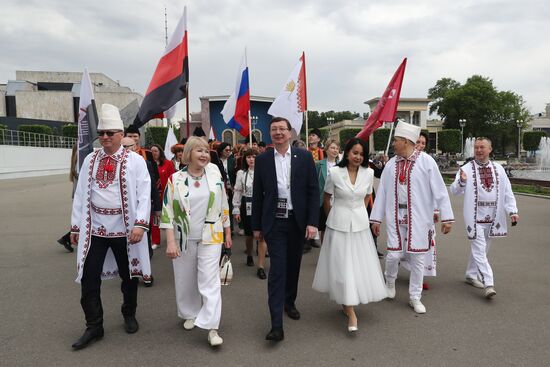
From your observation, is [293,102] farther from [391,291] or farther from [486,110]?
[486,110]

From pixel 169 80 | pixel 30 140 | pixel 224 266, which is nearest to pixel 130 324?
pixel 224 266

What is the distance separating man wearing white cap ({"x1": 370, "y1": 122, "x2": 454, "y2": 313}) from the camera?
437 cm

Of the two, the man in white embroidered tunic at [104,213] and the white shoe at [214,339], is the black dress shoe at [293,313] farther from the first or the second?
the man in white embroidered tunic at [104,213]

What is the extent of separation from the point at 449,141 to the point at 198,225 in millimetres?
62348

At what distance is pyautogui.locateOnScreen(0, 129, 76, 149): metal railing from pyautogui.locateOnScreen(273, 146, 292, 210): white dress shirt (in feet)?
86.3

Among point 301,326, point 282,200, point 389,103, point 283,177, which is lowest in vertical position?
point 301,326

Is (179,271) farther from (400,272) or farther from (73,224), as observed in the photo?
(400,272)

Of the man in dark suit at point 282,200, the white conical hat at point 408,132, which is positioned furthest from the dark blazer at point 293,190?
the white conical hat at point 408,132

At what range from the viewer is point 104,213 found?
12.0ft

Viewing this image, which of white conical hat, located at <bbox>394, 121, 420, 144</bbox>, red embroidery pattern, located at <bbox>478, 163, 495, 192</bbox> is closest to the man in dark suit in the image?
white conical hat, located at <bbox>394, 121, 420, 144</bbox>

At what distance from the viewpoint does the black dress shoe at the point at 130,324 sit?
389 cm

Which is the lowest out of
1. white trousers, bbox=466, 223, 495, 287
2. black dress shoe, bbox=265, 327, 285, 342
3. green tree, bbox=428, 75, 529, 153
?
black dress shoe, bbox=265, 327, 285, 342

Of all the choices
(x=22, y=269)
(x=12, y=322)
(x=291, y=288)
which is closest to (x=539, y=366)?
(x=291, y=288)

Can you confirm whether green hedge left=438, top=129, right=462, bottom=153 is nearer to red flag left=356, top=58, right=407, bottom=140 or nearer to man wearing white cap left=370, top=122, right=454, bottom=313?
red flag left=356, top=58, right=407, bottom=140
